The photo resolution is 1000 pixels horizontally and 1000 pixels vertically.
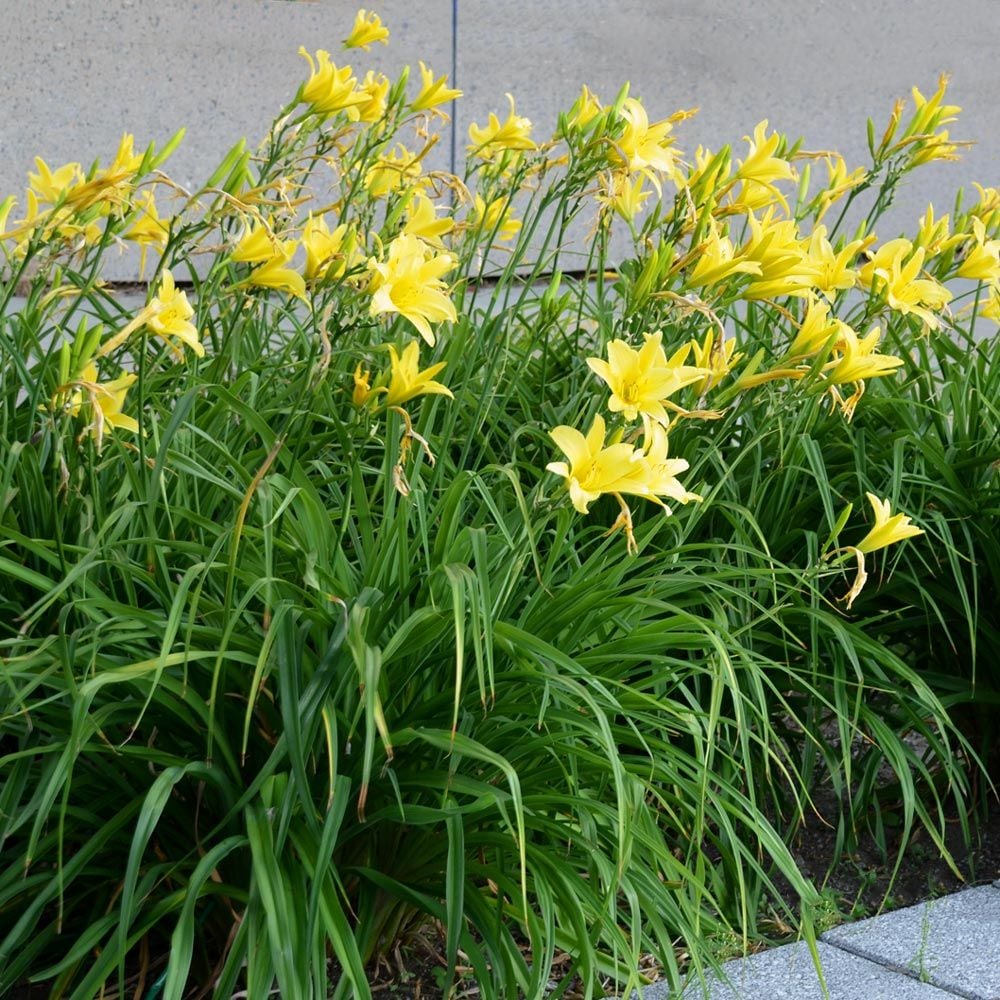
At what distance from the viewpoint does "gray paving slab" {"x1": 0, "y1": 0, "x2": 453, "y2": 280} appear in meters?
4.23

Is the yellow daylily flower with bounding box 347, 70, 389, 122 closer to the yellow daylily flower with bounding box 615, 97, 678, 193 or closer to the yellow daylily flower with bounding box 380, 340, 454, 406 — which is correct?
the yellow daylily flower with bounding box 615, 97, 678, 193

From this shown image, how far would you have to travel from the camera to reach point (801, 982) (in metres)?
2.19

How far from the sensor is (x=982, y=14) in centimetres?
604

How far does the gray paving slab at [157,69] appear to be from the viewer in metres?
4.23

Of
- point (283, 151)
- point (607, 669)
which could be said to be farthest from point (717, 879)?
point (283, 151)

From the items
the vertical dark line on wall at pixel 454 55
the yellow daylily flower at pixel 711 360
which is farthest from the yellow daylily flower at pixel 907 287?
the vertical dark line on wall at pixel 454 55

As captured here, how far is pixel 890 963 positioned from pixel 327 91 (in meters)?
1.64

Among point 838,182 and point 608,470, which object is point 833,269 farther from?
point 608,470

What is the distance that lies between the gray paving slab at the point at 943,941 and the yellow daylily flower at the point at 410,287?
4.11 ft

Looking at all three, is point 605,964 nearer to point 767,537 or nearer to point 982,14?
point 767,537

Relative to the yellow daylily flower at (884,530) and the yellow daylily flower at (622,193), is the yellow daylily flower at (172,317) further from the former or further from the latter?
the yellow daylily flower at (884,530)

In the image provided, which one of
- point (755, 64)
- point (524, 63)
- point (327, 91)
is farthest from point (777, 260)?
point (755, 64)

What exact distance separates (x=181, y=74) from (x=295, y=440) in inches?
95.7

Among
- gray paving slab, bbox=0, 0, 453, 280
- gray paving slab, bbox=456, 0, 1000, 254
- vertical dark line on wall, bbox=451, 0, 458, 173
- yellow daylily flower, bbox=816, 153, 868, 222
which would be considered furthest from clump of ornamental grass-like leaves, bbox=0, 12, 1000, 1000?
gray paving slab, bbox=456, 0, 1000, 254
